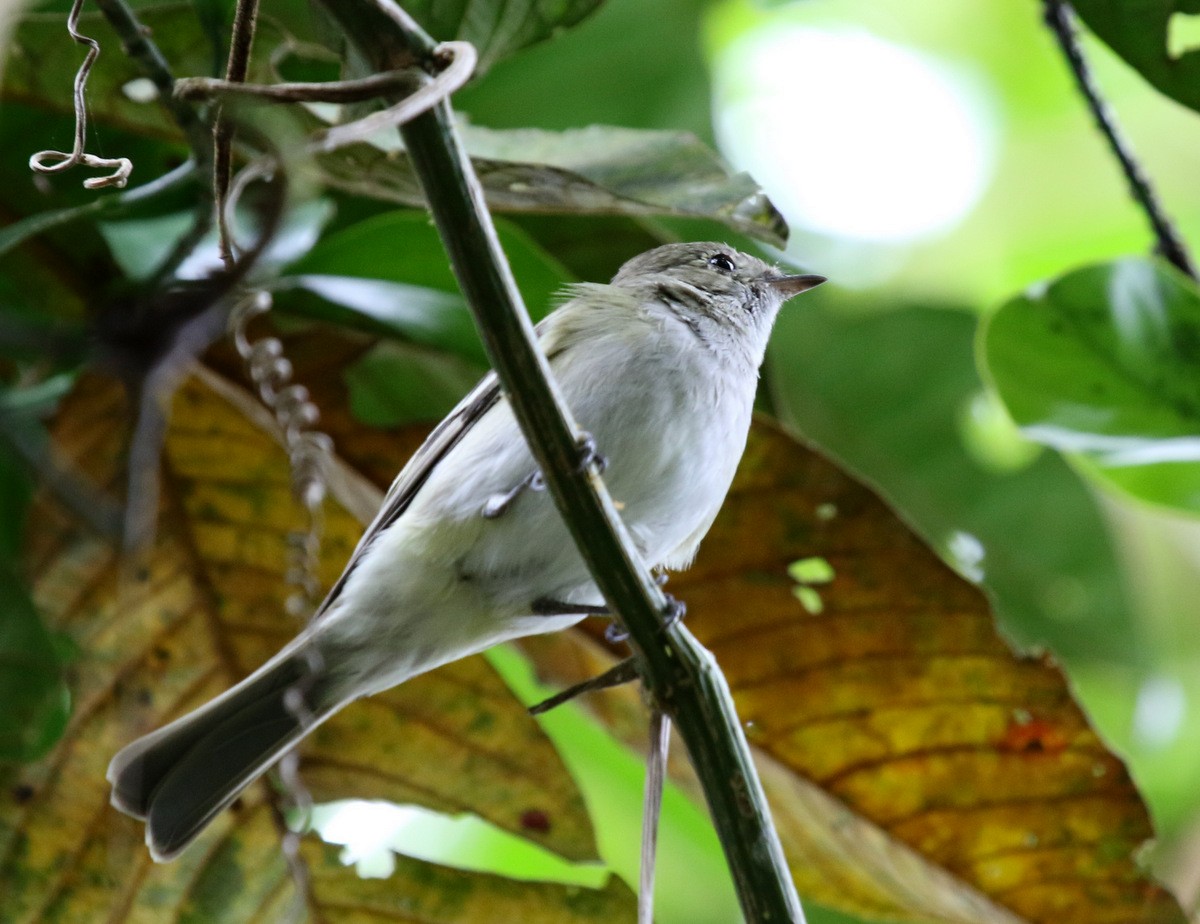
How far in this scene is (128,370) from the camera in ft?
5.83

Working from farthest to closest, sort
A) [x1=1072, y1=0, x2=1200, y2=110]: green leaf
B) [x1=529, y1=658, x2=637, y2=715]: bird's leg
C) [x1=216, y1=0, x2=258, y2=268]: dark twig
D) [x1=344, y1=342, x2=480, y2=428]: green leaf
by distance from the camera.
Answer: [x1=344, y1=342, x2=480, y2=428]: green leaf
[x1=1072, y1=0, x2=1200, y2=110]: green leaf
[x1=529, y1=658, x2=637, y2=715]: bird's leg
[x1=216, y1=0, x2=258, y2=268]: dark twig

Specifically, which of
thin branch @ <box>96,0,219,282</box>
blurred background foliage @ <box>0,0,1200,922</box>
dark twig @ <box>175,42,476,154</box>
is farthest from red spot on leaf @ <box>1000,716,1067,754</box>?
dark twig @ <box>175,42,476,154</box>

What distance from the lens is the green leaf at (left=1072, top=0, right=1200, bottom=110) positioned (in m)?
2.18

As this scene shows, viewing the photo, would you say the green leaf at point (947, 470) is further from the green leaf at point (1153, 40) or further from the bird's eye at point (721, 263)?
the green leaf at point (1153, 40)

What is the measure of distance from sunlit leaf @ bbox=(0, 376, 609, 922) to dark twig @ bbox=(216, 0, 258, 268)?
115 centimetres

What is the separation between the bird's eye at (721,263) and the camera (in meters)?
2.67

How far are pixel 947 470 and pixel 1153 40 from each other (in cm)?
122

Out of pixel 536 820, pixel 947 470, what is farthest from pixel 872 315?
pixel 536 820

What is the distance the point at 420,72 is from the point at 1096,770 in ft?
6.57

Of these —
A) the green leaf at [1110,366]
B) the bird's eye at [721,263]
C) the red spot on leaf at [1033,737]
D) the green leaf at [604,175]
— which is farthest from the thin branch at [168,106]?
the red spot on leaf at [1033,737]

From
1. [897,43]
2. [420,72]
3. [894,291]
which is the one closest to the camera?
[420,72]

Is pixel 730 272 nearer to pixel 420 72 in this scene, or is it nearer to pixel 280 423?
pixel 280 423

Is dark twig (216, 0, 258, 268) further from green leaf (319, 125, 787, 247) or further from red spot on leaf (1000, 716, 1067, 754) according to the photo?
red spot on leaf (1000, 716, 1067, 754)

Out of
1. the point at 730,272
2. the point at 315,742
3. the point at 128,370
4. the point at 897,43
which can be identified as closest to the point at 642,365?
the point at 730,272
